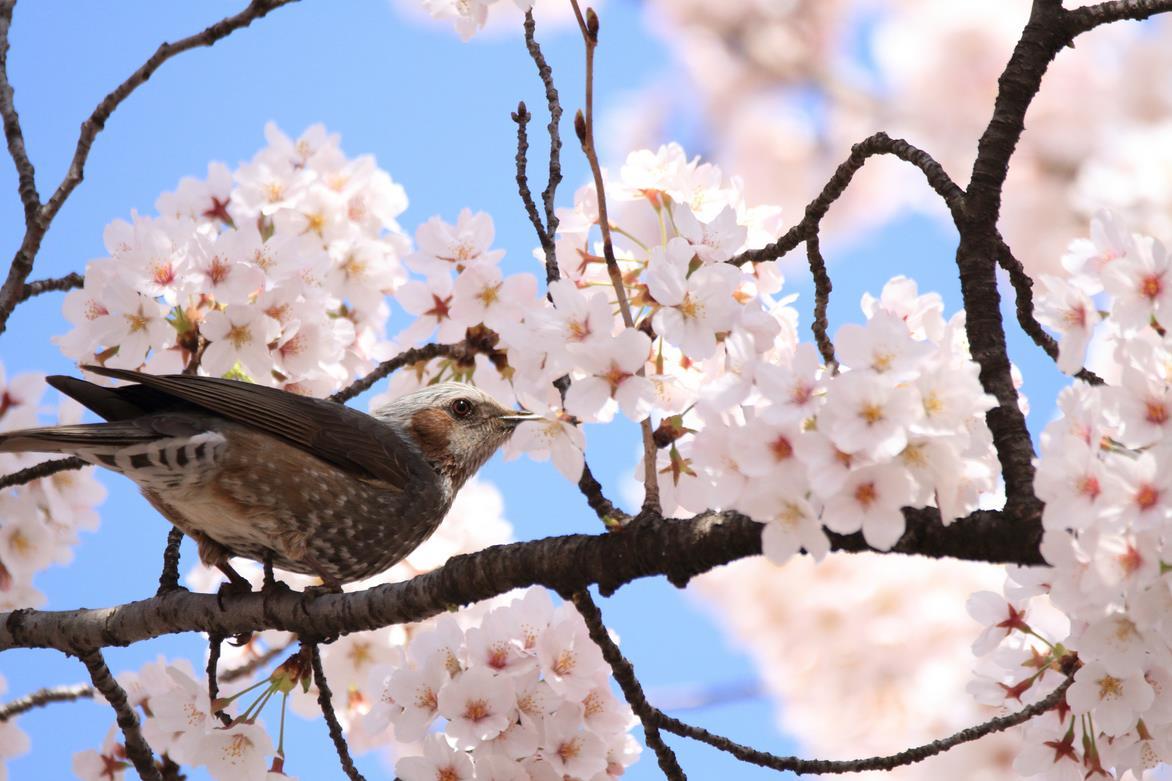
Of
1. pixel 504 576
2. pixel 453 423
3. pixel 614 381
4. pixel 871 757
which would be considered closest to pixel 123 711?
pixel 504 576

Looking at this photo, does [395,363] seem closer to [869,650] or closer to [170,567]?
[170,567]

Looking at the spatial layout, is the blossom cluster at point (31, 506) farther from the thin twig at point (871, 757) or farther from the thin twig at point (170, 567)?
the thin twig at point (871, 757)

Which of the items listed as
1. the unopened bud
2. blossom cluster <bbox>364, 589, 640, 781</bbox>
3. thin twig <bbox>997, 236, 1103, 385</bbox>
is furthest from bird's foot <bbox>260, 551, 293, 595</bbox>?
thin twig <bbox>997, 236, 1103, 385</bbox>

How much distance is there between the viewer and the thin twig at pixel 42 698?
3.69 metres

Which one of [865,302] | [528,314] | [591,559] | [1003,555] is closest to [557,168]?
[528,314]

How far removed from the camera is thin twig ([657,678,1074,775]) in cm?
230

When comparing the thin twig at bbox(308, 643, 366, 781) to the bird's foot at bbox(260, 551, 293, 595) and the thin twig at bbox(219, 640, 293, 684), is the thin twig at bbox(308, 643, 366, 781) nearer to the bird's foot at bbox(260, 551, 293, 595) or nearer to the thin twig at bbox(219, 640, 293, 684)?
the bird's foot at bbox(260, 551, 293, 595)

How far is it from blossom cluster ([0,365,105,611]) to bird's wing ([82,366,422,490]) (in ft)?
3.14

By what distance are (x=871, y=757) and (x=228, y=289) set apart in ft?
6.89

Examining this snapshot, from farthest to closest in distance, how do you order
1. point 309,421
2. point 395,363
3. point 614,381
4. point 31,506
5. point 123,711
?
point 31,506, point 309,421, point 395,363, point 123,711, point 614,381

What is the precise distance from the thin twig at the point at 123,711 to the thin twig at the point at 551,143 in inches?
62.6

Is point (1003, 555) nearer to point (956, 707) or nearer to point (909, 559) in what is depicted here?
point (956, 707)

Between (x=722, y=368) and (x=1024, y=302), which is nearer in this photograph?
(x=1024, y=302)

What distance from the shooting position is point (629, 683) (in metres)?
2.47
